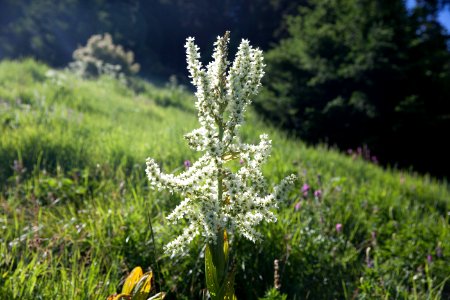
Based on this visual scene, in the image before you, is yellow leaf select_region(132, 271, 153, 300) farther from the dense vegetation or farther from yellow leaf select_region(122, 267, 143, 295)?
the dense vegetation

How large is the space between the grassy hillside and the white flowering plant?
251 millimetres

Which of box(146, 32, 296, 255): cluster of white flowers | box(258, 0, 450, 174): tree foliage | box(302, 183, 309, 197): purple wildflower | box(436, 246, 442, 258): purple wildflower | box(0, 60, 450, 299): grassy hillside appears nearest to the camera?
box(146, 32, 296, 255): cluster of white flowers

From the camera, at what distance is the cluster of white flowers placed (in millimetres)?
1709

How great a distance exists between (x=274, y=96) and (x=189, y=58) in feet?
35.9

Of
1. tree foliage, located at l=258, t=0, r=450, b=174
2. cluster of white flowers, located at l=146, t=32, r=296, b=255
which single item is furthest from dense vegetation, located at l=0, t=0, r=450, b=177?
cluster of white flowers, located at l=146, t=32, r=296, b=255

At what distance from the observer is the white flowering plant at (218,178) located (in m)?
1.71

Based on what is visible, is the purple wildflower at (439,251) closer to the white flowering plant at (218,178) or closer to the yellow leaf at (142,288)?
the white flowering plant at (218,178)

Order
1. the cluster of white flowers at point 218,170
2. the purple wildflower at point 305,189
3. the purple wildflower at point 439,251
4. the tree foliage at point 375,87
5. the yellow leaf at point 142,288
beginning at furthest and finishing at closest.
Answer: the tree foliage at point 375,87 < the purple wildflower at point 305,189 < the purple wildflower at point 439,251 < the yellow leaf at point 142,288 < the cluster of white flowers at point 218,170

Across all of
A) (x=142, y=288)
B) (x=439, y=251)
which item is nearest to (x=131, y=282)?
(x=142, y=288)

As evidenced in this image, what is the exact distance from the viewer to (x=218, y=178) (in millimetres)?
1751

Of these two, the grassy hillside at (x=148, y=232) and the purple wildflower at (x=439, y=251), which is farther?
the purple wildflower at (x=439, y=251)

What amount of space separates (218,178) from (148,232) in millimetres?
1451

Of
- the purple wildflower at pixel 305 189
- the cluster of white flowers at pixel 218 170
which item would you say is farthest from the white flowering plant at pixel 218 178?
the purple wildflower at pixel 305 189

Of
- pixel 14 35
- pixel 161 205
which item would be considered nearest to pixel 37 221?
pixel 161 205
